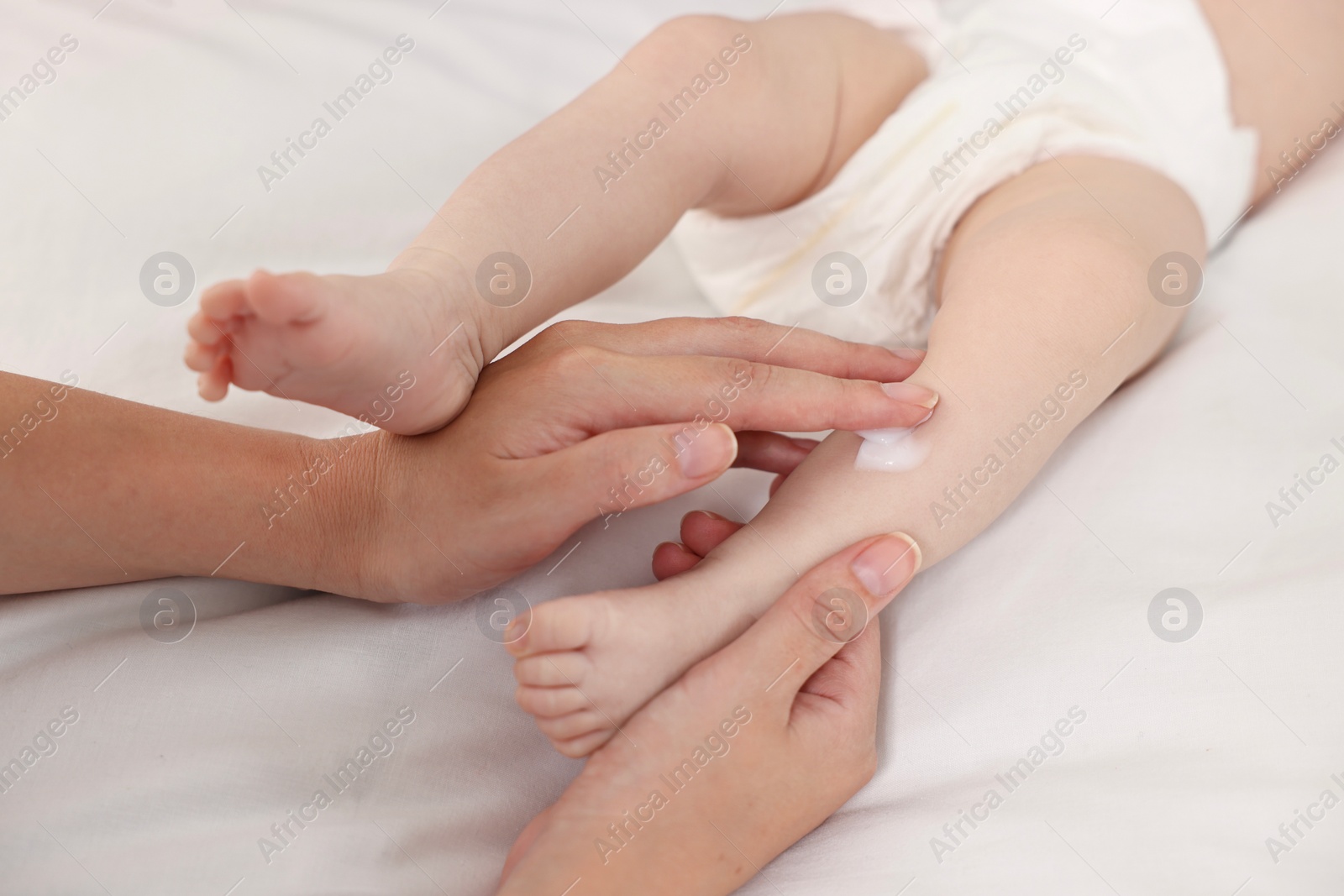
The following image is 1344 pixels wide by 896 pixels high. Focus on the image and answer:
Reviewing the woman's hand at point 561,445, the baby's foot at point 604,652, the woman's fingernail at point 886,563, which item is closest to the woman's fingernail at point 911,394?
the woman's hand at point 561,445

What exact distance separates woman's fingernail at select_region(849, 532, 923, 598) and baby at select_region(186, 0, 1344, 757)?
1.1 inches

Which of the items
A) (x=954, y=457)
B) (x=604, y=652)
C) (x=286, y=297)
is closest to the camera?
(x=286, y=297)

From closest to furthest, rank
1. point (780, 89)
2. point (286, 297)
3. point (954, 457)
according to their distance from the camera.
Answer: point (286, 297) < point (954, 457) < point (780, 89)

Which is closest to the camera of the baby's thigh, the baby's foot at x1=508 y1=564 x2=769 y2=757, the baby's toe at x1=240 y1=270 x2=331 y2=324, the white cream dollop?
the baby's toe at x1=240 y1=270 x2=331 y2=324

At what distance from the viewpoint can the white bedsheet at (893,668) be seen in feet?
2.39

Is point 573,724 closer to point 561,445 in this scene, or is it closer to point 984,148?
point 561,445

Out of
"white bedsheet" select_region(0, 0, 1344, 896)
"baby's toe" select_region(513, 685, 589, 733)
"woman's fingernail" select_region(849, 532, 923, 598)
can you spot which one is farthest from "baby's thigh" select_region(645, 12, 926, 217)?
"baby's toe" select_region(513, 685, 589, 733)

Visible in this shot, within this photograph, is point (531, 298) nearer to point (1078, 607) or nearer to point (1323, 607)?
point (1078, 607)

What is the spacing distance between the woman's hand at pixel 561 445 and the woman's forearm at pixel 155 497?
5 centimetres

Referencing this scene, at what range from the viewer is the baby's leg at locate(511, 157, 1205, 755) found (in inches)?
29.0

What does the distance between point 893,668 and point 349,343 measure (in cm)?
55

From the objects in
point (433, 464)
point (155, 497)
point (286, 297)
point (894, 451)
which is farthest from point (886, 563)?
point (155, 497)

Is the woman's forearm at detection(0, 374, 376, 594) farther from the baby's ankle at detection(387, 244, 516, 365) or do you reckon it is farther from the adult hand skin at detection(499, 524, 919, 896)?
the adult hand skin at detection(499, 524, 919, 896)

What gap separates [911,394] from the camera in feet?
2.68
